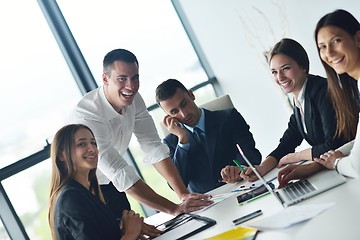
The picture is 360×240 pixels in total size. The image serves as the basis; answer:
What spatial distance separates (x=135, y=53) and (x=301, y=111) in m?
2.40

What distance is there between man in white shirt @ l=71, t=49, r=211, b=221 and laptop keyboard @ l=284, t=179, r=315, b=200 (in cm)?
53

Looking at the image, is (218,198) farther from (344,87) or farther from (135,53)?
(135,53)

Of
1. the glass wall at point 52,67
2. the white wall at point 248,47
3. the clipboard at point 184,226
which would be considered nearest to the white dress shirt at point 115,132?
the clipboard at point 184,226

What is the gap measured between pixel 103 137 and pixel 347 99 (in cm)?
119

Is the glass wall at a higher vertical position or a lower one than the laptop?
higher

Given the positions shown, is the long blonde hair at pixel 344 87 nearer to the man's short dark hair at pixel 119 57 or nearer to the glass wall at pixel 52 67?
the man's short dark hair at pixel 119 57

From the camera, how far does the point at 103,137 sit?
2.43 metres

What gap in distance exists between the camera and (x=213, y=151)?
2824 mm

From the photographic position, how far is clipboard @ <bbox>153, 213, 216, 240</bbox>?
1.66 metres

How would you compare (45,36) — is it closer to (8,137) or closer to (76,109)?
(8,137)

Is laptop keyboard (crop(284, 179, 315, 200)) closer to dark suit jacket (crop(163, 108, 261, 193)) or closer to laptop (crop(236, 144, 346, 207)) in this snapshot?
laptop (crop(236, 144, 346, 207))

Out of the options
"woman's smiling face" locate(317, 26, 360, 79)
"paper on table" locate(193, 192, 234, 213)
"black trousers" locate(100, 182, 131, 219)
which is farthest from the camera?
"black trousers" locate(100, 182, 131, 219)

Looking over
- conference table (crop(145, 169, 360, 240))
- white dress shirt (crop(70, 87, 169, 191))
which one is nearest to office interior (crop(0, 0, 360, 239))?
white dress shirt (crop(70, 87, 169, 191))

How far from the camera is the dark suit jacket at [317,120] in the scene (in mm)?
2139
